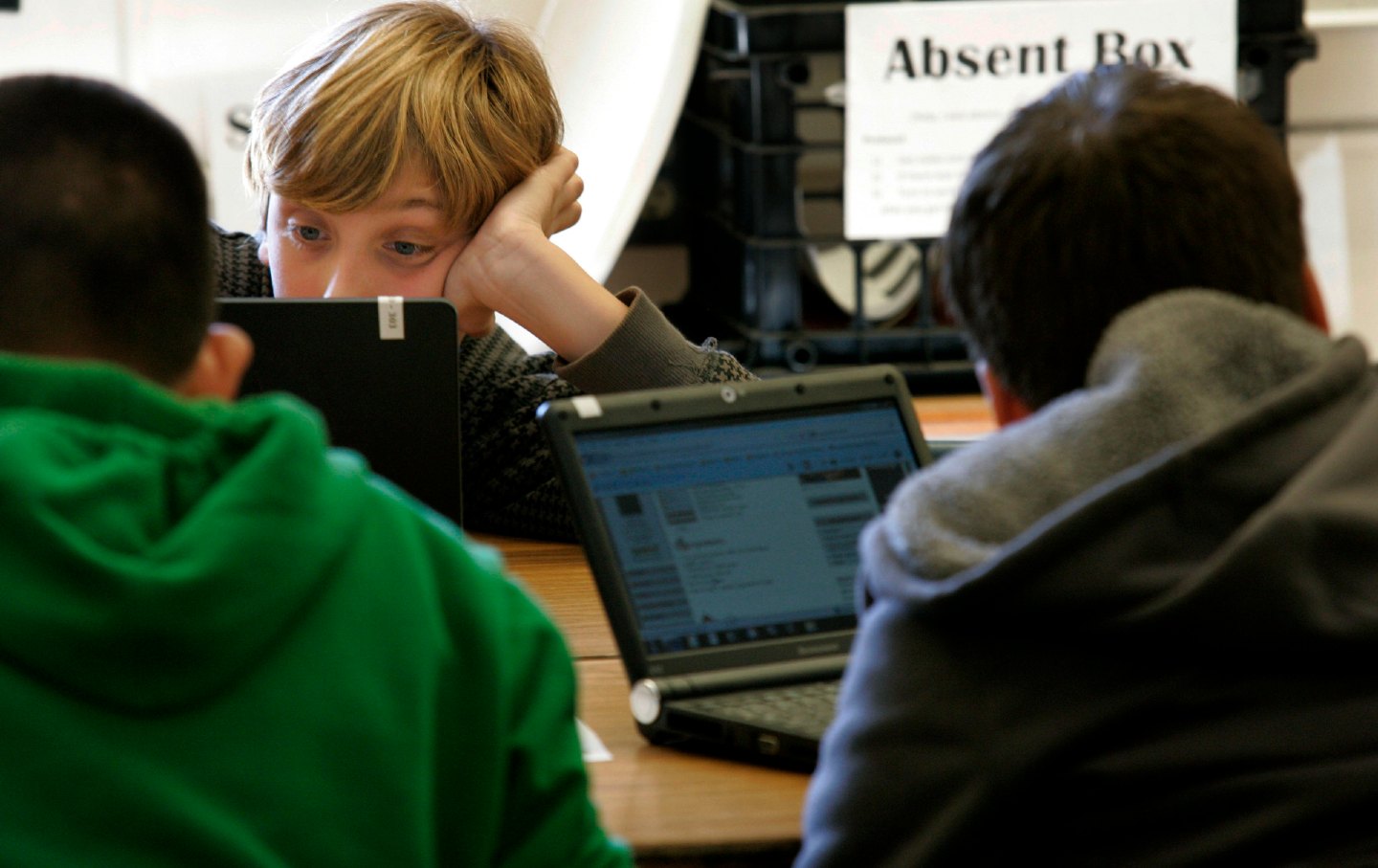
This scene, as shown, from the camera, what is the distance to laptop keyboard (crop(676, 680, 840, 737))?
89 centimetres

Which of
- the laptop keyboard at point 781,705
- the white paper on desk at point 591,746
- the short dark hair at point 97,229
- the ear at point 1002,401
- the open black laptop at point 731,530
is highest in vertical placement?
the short dark hair at point 97,229

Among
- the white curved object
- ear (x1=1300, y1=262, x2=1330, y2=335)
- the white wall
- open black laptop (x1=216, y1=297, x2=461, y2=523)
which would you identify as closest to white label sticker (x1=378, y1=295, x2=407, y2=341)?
open black laptop (x1=216, y1=297, x2=461, y2=523)

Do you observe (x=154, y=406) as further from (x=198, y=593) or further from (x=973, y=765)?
(x=973, y=765)

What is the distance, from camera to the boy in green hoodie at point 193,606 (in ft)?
2.08

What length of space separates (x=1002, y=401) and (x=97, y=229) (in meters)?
0.42

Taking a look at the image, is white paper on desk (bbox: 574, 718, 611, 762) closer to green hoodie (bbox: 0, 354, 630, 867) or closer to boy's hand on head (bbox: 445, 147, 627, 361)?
green hoodie (bbox: 0, 354, 630, 867)

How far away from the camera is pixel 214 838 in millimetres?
649

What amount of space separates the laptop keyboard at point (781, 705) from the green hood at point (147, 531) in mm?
292

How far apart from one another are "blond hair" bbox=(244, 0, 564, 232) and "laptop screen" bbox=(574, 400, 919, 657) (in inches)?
18.3

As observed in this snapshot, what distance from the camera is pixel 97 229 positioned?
0.68 meters

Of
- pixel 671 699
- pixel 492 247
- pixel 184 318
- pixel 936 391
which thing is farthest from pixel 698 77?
pixel 184 318

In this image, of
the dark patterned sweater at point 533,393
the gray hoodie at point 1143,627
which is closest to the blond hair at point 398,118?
the dark patterned sweater at point 533,393

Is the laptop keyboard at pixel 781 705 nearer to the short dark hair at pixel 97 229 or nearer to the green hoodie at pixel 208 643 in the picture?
the green hoodie at pixel 208 643

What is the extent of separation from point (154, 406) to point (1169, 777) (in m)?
0.42
